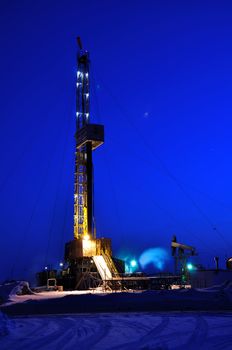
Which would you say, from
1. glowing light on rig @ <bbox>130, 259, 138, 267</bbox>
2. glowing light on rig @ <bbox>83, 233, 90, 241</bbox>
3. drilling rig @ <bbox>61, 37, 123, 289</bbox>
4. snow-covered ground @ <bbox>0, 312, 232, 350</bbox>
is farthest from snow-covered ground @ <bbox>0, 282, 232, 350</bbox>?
glowing light on rig @ <bbox>130, 259, 138, 267</bbox>

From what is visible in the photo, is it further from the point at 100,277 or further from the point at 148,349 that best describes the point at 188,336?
the point at 100,277

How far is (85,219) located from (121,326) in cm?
3653

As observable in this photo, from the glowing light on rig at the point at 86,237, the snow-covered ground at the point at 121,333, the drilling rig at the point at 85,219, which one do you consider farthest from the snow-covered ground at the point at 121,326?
the glowing light on rig at the point at 86,237

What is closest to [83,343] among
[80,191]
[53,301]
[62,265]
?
[53,301]

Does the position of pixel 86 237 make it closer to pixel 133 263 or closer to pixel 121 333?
pixel 133 263

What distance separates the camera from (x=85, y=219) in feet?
160

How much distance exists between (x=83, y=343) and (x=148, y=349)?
1.88 metres

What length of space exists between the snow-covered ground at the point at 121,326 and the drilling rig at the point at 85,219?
18219 millimetres

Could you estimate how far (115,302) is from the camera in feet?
62.5

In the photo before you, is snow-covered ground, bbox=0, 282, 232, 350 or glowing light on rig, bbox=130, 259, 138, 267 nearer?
snow-covered ground, bbox=0, 282, 232, 350

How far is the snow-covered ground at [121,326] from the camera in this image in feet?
30.5

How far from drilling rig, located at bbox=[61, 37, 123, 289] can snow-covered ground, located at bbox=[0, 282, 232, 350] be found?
717 inches

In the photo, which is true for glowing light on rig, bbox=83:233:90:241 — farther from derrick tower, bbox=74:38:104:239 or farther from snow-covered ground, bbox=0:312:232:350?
snow-covered ground, bbox=0:312:232:350

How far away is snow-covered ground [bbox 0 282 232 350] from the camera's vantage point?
30.5 ft
